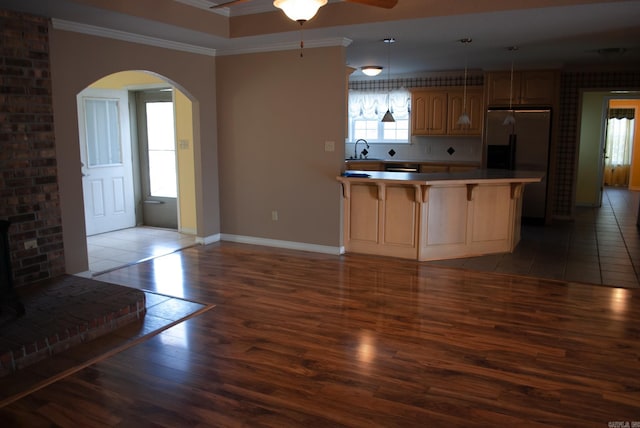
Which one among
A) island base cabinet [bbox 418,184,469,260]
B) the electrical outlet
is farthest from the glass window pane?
island base cabinet [bbox 418,184,469,260]

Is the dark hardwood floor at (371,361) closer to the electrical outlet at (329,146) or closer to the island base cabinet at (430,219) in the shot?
the island base cabinet at (430,219)

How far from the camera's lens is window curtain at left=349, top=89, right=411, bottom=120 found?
9038 millimetres

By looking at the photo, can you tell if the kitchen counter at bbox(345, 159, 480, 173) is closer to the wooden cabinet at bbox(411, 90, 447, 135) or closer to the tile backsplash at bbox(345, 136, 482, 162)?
the tile backsplash at bbox(345, 136, 482, 162)

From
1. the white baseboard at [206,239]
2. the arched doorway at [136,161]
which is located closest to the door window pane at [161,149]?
the arched doorway at [136,161]

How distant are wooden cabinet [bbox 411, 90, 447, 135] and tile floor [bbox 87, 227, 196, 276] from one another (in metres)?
4.44

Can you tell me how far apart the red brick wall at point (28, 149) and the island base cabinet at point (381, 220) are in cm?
306

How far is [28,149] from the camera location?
13.7 ft

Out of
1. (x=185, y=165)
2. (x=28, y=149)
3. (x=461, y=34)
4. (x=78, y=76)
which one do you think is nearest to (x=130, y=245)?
(x=185, y=165)

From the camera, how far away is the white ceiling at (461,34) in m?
4.23

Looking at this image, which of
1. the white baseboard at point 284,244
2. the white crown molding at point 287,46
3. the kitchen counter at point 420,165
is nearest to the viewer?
the white crown molding at point 287,46

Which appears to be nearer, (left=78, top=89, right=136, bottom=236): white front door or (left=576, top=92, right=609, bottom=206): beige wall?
(left=78, top=89, right=136, bottom=236): white front door

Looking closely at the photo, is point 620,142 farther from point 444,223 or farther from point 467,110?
point 444,223

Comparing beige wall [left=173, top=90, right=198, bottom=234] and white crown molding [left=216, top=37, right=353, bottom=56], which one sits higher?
white crown molding [left=216, top=37, right=353, bottom=56]

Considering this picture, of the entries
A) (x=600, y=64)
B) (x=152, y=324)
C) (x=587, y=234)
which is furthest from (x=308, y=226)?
(x=600, y=64)
